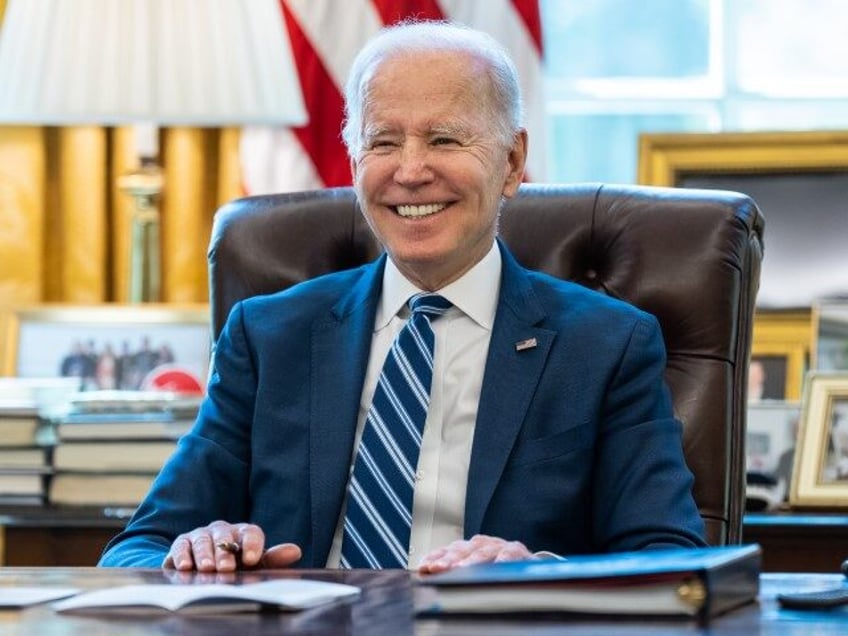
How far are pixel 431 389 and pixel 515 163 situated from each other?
38 cm

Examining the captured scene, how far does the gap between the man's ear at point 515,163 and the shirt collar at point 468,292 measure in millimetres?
96

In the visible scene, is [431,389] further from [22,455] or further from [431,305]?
[22,455]

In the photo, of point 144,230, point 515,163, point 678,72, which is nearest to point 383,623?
point 515,163

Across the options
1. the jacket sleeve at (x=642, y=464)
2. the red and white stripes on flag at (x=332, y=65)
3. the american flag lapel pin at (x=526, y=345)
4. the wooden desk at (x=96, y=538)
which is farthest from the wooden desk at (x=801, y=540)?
the red and white stripes on flag at (x=332, y=65)

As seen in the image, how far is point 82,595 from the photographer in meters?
1.44

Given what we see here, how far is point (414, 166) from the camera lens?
7.11 feet

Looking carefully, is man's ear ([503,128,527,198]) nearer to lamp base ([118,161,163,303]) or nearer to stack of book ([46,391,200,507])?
stack of book ([46,391,200,507])

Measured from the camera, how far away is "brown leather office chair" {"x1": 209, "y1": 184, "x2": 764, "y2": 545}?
220cm

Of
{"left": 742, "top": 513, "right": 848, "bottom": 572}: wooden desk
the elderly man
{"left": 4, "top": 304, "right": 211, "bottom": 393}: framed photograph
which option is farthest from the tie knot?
{"left": 4, "top": 304, "right": 211, "bottom": 393}: framed photograph

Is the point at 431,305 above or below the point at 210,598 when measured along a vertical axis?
above

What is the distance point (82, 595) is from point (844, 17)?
2700 millimetres

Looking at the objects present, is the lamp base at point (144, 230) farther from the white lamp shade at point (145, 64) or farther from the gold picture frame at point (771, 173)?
the gold picture frame at point (771, 173)

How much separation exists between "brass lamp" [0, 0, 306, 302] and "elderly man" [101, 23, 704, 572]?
885 millimetres

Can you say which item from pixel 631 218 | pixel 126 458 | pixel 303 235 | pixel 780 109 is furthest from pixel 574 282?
pixel 780 109
